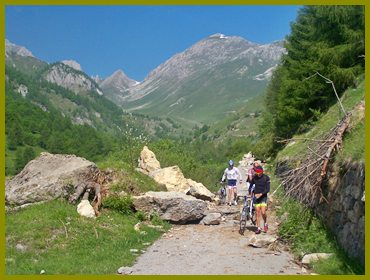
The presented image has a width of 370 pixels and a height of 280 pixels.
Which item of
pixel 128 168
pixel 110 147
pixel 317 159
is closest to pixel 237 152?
pixel 110 147

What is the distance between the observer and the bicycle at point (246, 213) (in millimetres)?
15712

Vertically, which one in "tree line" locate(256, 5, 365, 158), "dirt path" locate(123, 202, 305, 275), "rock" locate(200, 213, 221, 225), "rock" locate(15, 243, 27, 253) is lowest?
"dirt path" locate(123, 202, 305, 275)

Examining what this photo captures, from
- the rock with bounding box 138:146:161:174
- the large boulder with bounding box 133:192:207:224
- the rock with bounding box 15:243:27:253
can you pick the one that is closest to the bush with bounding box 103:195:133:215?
the large boulder with bounding box 133:192:207:224

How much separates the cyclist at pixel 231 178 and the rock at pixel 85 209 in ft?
25.4

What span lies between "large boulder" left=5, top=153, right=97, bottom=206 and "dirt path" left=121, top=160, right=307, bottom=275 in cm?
466

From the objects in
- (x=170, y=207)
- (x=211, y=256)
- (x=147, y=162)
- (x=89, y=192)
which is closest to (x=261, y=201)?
(x=211, y=256)

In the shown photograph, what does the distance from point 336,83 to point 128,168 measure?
15707 millimetres

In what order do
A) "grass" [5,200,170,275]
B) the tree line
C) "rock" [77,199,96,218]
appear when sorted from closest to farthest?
"grass" [5,200,170,275] → "rock" [77,199,96,218] → the tree line

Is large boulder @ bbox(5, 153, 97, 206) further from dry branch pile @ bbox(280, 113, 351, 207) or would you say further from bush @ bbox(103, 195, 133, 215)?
dry branch pile @ bbox(280, 113, 351, 207)

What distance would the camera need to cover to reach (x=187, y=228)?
57.1ft

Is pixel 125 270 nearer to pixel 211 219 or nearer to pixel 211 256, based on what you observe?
pixel 211 256

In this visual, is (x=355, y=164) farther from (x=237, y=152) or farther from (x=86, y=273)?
(x=237, y=152)

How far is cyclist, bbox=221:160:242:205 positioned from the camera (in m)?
21.1

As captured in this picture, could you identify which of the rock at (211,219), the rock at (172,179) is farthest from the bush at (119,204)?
the rock at (172,179)
